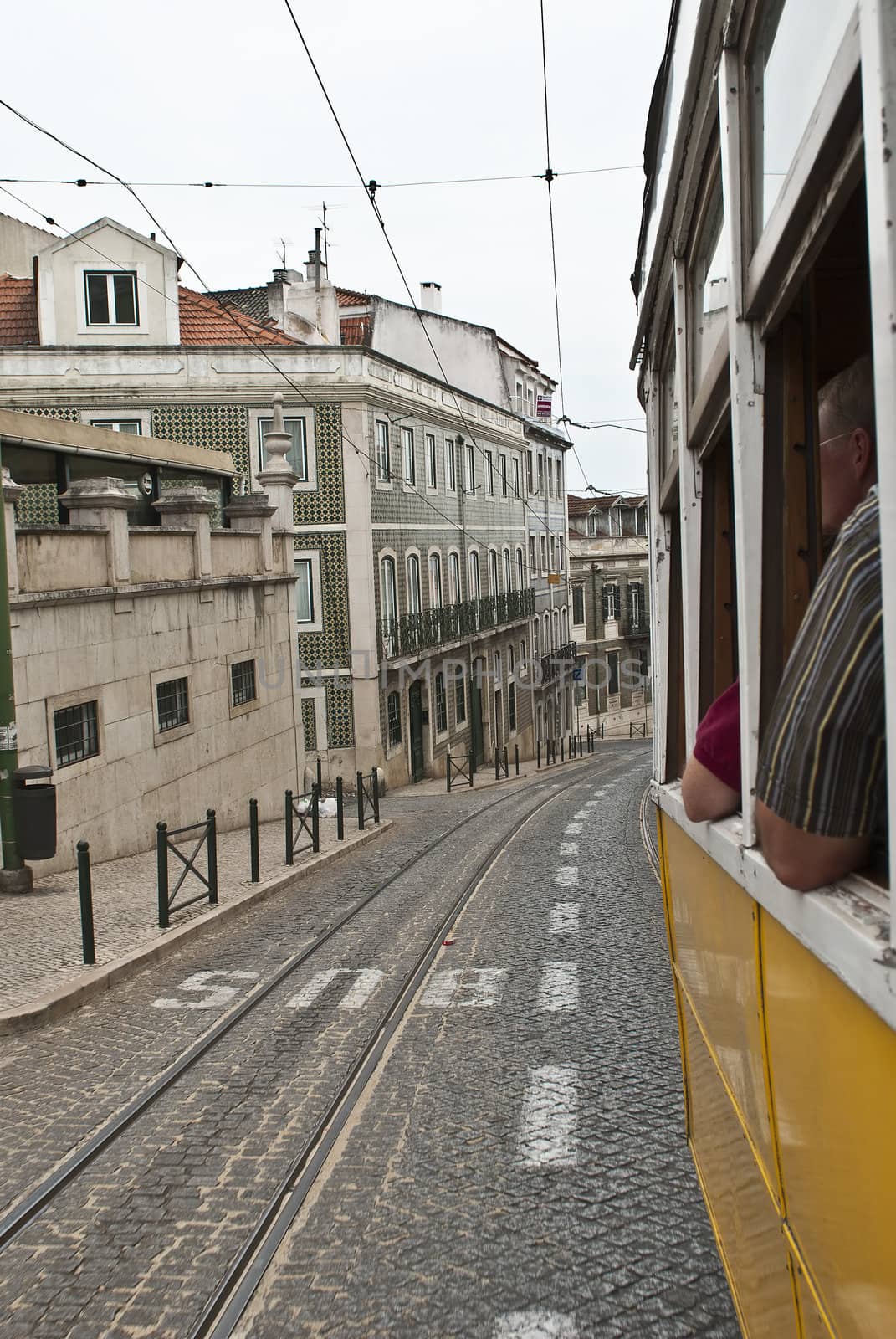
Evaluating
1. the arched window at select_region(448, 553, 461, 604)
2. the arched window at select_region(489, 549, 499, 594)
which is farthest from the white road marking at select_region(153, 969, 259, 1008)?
the arched window at select_region(489, 549, 499, 594)

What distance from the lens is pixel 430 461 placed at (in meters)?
33.3

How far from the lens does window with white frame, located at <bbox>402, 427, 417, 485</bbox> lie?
3109cm

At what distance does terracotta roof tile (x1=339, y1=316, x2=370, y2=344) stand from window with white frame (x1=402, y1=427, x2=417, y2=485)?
3989 millimetres

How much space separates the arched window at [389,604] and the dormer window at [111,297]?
7973 millimetres

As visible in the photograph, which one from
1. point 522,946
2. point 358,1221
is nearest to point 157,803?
point 522,946

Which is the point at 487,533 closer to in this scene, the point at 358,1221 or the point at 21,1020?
the point at 21,1020

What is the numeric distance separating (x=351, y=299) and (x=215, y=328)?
831cm

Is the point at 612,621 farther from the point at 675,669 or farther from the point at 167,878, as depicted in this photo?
the point at 675,669

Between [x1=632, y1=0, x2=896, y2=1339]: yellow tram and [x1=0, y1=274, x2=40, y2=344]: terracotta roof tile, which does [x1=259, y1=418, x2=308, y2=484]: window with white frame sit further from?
[x1=632, y1=0, x2=896, y2=1339]: yellow tram

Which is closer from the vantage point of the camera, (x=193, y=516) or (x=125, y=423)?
(x=193, y=516)

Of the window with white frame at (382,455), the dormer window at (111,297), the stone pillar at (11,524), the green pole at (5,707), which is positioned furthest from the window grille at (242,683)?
the dormer window at (111,297)

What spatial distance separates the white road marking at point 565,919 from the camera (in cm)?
975

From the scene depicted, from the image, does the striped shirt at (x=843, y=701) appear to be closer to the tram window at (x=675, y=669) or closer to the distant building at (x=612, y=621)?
the tram window at (x=675, y=669)

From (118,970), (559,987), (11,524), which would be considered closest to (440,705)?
(11,524)
